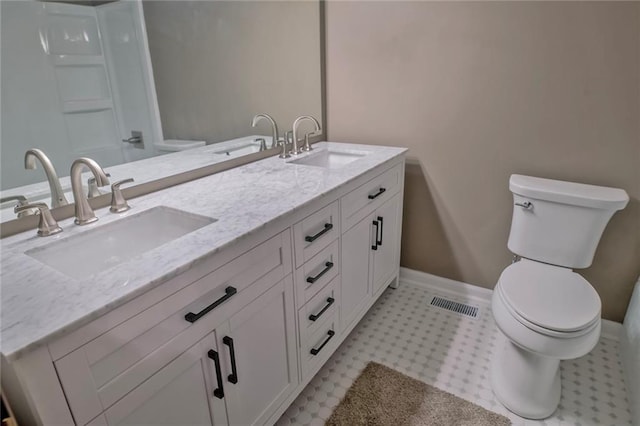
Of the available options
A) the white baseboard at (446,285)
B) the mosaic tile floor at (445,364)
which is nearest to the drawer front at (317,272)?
the mosaic tile floor at (445,364)

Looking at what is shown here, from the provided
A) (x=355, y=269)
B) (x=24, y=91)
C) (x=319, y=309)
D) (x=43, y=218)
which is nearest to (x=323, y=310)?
(x=319, y=309)

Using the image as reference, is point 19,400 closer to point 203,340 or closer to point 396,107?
point 203,340

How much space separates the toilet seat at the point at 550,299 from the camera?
1.34m

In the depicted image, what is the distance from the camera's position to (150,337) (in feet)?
2.83

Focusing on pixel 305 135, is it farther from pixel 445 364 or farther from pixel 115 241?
pixel 445 364

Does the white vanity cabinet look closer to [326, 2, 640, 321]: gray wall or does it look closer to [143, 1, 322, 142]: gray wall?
[326, 2, 640, 321]: gray wall

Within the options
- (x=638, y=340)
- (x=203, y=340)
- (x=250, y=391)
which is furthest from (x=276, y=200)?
(x=638, y=340)

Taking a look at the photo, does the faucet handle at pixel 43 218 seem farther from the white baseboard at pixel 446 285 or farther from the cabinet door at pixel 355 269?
the white baseboard at pixel 446 285

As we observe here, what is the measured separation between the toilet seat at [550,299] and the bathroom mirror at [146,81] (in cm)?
138

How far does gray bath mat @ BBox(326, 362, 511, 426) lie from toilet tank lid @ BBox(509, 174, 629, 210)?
0.95 m

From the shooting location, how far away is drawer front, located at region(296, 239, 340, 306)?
1.37 m

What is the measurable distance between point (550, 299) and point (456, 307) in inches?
30.9

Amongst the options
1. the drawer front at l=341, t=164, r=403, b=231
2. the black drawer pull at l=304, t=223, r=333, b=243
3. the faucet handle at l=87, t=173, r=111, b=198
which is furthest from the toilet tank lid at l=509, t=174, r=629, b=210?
the faucet handle at l=87, t=173, r=111, b=198

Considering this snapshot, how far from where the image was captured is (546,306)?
4.66ft
